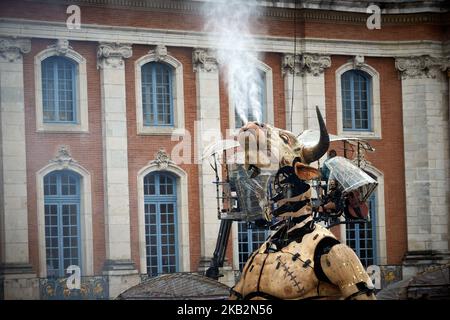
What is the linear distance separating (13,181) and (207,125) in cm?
494

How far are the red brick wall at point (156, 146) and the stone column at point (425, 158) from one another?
5.36 m

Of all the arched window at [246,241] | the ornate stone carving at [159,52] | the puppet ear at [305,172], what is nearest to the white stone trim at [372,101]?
the arched window at [246,241]

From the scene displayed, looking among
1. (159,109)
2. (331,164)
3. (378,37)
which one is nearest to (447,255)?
(378,37)

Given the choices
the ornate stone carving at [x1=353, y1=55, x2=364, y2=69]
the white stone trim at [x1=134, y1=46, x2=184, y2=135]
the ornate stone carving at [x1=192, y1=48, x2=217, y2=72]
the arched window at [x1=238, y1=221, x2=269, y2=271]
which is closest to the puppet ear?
the white stone trim at [x1=134, y1=46, x2=184, y2=135]

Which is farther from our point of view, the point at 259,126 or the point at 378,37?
the point at 378,37

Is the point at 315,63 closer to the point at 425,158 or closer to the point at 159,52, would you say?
the point at 425,158

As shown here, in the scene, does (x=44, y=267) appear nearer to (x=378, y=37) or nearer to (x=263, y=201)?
(x=378, y=37)

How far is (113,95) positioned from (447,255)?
8948 millimetres

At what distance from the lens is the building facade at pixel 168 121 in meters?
26.7

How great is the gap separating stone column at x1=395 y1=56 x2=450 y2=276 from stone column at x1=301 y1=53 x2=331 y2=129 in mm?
1966

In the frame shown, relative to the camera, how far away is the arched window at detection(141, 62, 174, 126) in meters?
28.4

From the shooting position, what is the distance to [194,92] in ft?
94.7

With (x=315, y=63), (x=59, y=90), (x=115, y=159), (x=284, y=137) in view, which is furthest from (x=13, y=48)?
(x=284, y=137)

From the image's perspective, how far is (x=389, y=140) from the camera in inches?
1196
